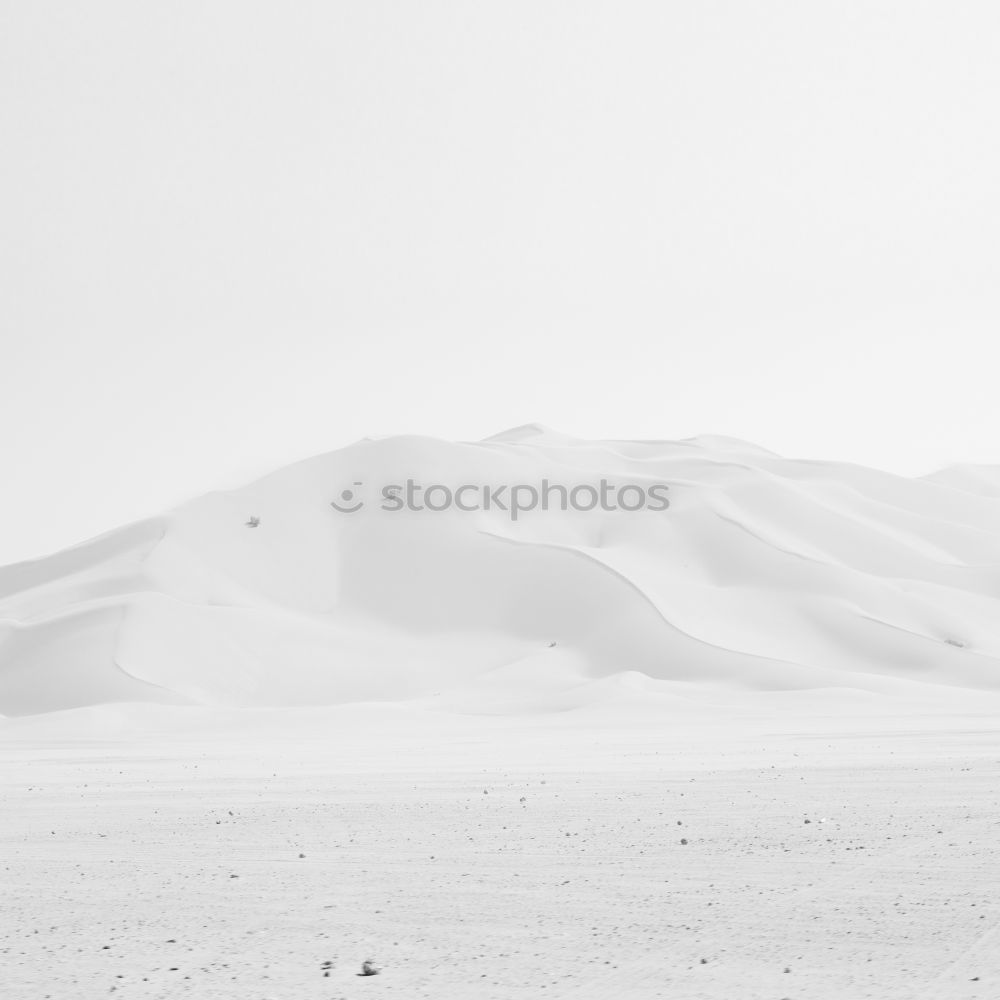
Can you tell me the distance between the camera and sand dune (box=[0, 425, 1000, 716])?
65.0 metres

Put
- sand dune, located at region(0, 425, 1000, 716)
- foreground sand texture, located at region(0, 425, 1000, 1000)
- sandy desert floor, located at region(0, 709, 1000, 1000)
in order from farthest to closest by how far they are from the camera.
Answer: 1. sand dune, located at region(0, 425, 1000, 716)
2. foreground sand texture, located at region(0, 425, 1000, 1000)
3. sandy desert floor, located at region(0, 709, 1000, 1000)

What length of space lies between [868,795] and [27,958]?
1123 cm

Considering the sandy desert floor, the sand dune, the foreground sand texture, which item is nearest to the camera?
the sandy desert floor

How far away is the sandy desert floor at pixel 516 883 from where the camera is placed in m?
7.63

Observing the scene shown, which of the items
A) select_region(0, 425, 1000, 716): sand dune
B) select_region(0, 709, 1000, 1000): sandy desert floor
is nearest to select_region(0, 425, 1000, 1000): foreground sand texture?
select_region(0, 709, 1000, 1000): sandy desert floor

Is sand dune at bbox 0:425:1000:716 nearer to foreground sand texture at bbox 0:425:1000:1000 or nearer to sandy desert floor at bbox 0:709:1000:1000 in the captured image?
foreground sand texture at bbox 0:425:1000:1000

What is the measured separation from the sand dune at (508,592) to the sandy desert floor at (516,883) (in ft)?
119

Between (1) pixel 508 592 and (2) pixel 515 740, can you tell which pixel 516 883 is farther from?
(1) pixel 508 592

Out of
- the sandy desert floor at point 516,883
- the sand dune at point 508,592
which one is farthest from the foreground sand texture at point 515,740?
the sand dune at point 508,592

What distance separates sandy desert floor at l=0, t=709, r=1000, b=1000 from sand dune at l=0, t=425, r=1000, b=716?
36262 mm

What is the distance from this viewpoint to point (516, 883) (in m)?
10.8

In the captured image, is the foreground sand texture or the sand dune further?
the sand dune

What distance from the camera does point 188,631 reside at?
226ft

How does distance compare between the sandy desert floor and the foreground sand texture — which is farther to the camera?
the foreground sand texture
